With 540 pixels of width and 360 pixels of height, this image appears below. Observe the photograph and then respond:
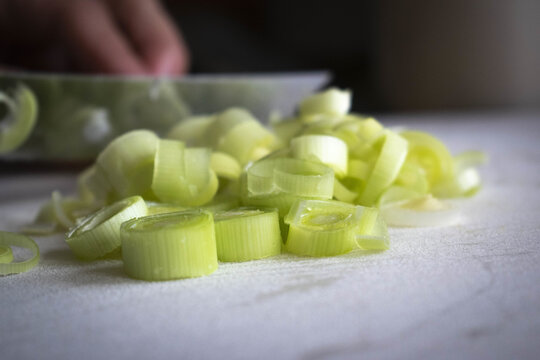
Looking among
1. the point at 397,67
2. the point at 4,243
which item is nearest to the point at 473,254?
the point at 4,243

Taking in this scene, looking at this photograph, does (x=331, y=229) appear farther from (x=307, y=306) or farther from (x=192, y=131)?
(x=192, y=131)

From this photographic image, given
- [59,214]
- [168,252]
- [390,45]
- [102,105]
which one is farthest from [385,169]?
[390,45]

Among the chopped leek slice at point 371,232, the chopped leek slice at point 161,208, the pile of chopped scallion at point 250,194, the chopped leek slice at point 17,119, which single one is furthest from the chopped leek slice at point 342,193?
the chopped leek slice at point 17,119

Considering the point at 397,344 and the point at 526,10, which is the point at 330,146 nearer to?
the point at 397,344

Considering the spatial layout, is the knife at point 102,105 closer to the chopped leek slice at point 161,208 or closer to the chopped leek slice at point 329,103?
the chopped leek slice at point 329,103

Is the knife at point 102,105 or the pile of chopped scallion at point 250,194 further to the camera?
the knife at point 102,105

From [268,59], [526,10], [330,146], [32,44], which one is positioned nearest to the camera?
[330,146]

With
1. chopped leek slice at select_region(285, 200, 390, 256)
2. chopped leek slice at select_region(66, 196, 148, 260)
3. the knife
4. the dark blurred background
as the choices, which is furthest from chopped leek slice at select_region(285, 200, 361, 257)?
the dark blurred background
